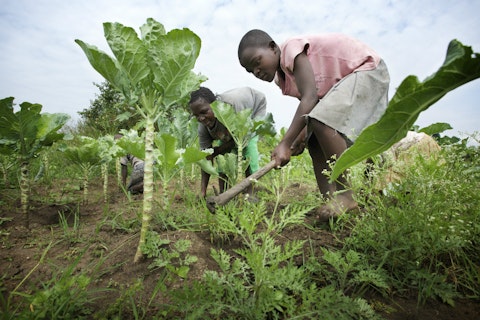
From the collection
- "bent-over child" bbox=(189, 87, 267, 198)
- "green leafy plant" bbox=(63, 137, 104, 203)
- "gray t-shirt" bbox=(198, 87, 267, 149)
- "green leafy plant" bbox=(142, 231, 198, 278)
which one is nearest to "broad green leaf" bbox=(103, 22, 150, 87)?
"green leafy plant" bbox=(142, 231, 198, 278)

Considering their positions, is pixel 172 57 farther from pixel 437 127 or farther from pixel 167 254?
pixel 437 127

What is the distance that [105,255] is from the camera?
63.3 inches

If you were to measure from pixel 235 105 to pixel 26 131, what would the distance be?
2.61 m

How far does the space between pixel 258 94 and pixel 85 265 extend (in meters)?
3.72

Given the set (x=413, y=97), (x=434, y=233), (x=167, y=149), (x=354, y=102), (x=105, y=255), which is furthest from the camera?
(x=354, y=102)

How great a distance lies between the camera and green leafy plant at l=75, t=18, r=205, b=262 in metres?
1.37

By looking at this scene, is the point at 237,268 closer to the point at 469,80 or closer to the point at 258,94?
the point at 469,80

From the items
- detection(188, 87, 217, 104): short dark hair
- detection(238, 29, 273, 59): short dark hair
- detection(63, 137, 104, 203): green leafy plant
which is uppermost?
detection(238, 29, 273, 59): short dark hair

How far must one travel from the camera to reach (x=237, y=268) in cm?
121

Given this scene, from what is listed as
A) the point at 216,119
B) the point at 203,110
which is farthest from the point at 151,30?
the point at 216,119

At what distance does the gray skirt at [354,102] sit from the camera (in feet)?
7.07

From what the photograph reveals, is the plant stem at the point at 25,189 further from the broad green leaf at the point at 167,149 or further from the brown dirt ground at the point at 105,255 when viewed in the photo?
the broad green leaf at the point at 167,149

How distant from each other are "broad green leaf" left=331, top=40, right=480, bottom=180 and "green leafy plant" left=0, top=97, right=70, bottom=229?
7.51 feet

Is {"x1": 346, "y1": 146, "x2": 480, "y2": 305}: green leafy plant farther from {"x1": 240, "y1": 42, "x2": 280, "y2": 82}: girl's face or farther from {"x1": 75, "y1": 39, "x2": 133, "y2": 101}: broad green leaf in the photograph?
{"x1": 240, "y1": 42, "x2": 280, "y2": 82}: girl's face
